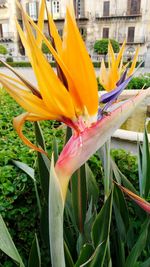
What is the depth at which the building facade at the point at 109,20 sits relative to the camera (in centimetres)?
1530

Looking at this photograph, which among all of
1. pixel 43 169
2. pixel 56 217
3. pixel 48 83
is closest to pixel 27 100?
pixel 48 83

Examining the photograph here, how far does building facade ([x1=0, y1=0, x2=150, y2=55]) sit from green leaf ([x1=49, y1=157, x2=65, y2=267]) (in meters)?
15.7

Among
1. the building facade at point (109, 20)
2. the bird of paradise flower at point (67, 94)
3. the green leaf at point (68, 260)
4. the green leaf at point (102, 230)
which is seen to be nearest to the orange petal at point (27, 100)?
the bird of paradise flower at point (67, 94)

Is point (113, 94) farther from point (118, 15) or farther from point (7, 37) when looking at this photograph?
point (7, 37)

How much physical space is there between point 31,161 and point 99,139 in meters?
0.65

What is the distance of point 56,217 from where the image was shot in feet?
1.18

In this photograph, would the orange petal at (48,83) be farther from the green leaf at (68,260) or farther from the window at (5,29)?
the window at (5,29)

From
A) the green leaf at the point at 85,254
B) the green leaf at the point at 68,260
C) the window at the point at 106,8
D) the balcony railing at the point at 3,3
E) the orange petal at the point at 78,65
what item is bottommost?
the green leaf at the point at 68,260

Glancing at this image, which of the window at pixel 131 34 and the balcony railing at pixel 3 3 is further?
the balcony railing at pixel 3 3

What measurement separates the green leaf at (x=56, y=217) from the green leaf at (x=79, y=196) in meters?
0.20

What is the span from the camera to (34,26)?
1.08 ft

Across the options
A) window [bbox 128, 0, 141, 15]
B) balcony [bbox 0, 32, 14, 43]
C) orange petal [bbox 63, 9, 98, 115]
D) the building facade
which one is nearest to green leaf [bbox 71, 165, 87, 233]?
orange petal [bbox 63, 9, 98, 115]

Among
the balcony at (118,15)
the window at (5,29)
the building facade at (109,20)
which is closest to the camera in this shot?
the building facade at (109,20)

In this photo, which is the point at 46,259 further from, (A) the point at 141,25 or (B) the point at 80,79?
(A) the point at 141,25
